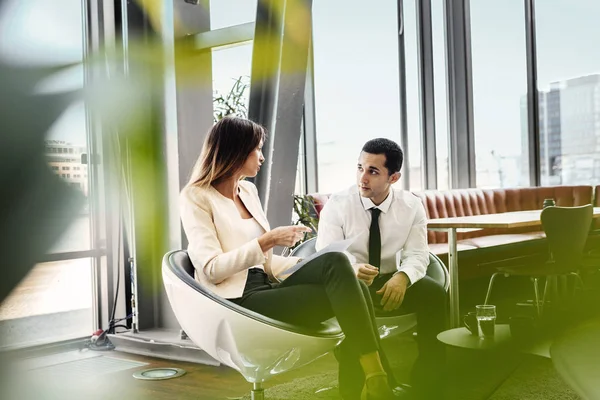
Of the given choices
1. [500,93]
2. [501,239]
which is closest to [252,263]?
[501,239]

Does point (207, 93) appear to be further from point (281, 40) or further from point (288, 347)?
point (288, 347)

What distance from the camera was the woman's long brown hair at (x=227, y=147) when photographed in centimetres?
197

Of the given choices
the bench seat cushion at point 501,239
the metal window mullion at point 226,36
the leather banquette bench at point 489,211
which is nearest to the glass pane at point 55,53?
the metal window mullion at point 226,36

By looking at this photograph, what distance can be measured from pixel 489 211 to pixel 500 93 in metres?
1.40

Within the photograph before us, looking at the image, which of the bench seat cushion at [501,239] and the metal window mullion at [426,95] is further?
the metal window mullion at [426,95]

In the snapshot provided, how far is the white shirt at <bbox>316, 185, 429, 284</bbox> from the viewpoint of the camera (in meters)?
2.41

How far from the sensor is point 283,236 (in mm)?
1820

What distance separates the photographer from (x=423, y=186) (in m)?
6.48

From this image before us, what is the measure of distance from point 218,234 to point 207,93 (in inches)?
63.6

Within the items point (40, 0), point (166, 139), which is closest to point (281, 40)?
point (166, 139)

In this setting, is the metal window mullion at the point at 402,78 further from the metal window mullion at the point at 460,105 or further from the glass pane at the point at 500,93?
the glass pane at the point at 500,93

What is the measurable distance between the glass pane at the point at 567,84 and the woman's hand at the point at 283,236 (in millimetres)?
5190

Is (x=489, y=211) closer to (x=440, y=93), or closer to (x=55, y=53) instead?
(x=440, y=93)

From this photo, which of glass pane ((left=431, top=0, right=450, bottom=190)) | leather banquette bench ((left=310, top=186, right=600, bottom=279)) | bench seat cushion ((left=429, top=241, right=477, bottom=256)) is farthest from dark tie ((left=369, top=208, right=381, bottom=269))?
glass pane ((left=431, top=0, right=450, bottom=190))
